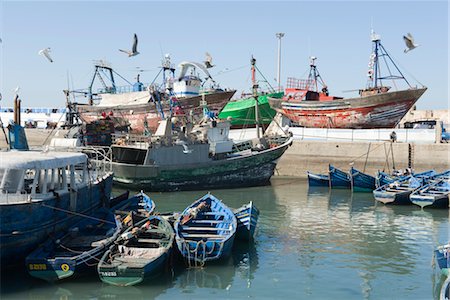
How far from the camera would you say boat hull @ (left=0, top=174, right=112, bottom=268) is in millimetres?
11844

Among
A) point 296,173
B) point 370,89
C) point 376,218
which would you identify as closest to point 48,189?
point 376,218

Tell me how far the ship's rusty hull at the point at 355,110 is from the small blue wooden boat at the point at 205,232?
26.9 metres

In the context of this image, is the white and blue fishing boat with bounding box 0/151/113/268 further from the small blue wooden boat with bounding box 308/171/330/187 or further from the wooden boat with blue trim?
the small blue wooden boat with bounding box 308/171/330/187

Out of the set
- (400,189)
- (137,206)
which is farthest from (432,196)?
(137,206)

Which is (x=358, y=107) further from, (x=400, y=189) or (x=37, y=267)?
(x=37, y=267)

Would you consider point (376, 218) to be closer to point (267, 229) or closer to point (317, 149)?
point (267, 229)

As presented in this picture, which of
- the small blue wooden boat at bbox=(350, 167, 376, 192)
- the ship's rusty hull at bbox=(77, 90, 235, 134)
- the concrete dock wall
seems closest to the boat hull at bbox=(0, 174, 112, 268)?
the small blue wooden boat at bbox=(350, 167, 376, 192)

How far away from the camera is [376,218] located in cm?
2203

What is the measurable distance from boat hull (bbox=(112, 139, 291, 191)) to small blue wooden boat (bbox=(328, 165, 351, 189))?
3763 millimetres

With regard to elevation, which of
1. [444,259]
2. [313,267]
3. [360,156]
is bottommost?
Answer: [313,267]

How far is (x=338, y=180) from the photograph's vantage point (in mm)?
30938

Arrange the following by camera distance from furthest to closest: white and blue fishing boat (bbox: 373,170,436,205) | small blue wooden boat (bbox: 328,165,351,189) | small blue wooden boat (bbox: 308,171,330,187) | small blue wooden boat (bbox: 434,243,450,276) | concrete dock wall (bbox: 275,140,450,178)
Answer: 1. concrete dock wall (bbox: 275,140,450,178)
2. small blue wooden boat (bbox: 308,171,330,187)
3. small blue wooden boat (bbox: 328,165,351,189)
4. white and blue fishing boat (bbox: 373,170,436,205)
5. small blue wooden boat (bbox: 434,243,450,276)

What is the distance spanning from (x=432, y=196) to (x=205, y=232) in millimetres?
14502

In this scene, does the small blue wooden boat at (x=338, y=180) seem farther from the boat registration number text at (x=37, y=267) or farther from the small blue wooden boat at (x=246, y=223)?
the boat registration number text at (x=37, y=267)
